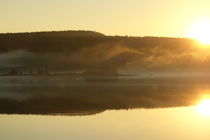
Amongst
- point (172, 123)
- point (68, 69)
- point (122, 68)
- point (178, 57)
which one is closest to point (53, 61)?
point (68, 69)

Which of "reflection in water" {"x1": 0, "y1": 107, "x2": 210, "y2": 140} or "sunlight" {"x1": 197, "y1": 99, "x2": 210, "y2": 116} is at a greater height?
"sunlight" {"x1": 197, "y1": 99, "x2": 210, "y2": 116}

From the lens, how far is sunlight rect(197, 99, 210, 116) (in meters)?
20.6

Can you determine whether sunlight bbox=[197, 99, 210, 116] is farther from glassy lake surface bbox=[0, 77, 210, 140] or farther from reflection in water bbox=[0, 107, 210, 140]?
reflection in water bbox=[0, 107, 210, 140]

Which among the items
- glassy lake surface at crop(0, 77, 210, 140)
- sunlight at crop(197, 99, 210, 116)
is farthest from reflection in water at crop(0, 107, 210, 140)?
sunlight at crop(197, 99, 210, 116)

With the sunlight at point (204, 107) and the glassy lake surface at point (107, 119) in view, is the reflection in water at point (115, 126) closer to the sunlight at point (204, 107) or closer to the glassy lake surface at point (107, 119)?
the glassy lake surface at point (107, 119)

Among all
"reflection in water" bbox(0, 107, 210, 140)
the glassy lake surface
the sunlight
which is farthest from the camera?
the sunlight

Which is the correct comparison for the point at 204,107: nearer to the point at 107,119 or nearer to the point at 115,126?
the point at 107,119

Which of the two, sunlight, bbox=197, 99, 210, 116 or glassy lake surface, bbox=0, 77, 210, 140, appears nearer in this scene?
glassy lake surface, bbox=0, 77, 210, 140

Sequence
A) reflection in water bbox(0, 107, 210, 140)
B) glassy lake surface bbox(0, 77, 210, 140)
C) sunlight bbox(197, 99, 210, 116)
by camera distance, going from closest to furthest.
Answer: reflection in water bbox(0, 107, 210, 140) < glassy lake surface bbox(0, 77, 210, 140) < sunlight bbox(197, 99, 210, 116)

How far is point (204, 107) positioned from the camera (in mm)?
22219

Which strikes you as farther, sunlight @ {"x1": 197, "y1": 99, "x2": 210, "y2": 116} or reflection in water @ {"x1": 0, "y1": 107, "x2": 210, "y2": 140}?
sunlight @ {"x1": 197, "y1": 99, "x2": 210, "y2": 116}

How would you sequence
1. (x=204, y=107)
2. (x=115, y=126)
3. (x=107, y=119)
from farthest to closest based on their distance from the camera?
1. (x=204, y=107)
2. (x=107, y=119)
3. (x=115, y=126)

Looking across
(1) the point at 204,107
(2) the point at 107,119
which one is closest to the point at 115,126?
(2) the point at 107,119

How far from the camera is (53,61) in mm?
98562
